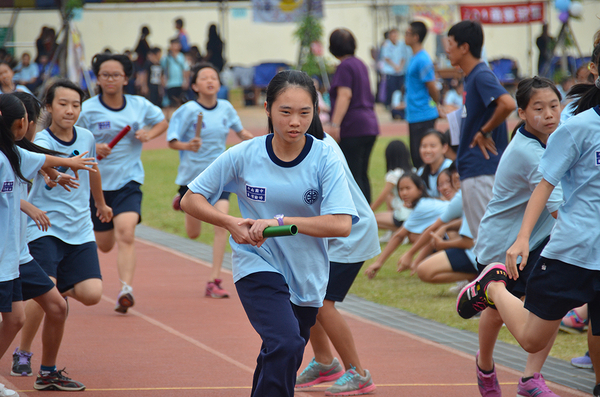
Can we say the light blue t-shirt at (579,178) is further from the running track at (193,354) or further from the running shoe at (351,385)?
the running shoe at (351,385)

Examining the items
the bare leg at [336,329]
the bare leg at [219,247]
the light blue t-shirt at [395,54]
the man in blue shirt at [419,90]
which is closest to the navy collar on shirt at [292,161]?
the bare leg at [336,329]

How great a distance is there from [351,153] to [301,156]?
18.8 ft

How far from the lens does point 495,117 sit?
5801 mm

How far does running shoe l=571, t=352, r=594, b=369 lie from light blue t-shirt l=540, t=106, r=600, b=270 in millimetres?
1688

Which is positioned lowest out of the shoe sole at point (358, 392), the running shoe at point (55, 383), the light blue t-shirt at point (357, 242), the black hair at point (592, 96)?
the shoe sole at point (358, 392)

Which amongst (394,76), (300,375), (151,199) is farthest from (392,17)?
(300,375)

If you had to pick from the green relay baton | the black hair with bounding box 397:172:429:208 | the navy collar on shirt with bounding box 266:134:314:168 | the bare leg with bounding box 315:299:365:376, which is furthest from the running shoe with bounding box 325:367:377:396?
the black hair with bounding box 397:172:429:208

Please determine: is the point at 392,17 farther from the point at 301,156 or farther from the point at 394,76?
the point at 301,156

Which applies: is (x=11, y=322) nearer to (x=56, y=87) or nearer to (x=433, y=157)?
(x=56, y=87)

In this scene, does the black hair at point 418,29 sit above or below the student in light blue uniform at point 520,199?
above

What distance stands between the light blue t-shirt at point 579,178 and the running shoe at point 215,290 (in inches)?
155

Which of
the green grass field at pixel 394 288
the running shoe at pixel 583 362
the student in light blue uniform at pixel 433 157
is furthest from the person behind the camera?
the student in light blue uniform at pixel 433 157

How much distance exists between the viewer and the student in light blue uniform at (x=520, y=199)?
4.23 m

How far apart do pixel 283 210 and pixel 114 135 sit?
348cm
